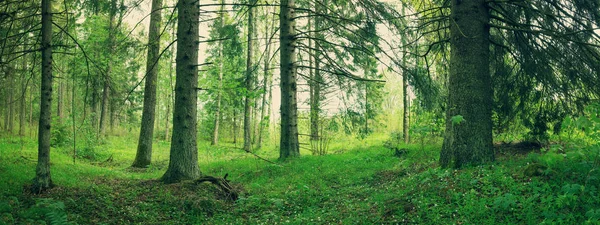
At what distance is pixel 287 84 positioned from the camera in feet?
42.0

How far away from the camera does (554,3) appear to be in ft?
23.1

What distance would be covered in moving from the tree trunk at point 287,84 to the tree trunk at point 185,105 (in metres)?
4.10

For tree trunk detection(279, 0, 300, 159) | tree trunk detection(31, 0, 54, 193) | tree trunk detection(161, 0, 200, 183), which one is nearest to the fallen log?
tree trunk detection(161, 0, 200, 183)

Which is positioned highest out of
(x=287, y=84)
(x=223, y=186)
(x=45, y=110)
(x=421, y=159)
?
(x=287, y=84)

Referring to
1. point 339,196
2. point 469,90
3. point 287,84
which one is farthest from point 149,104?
point 469,90

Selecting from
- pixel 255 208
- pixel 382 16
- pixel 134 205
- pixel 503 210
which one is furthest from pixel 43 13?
pixel 503 210

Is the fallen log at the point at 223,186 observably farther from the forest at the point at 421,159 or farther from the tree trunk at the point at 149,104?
the tree trunk at the point at 149,104

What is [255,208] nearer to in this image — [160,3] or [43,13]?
[43,13]

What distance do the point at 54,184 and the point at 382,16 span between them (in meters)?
8.49

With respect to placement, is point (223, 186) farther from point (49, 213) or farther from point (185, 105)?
point (49, 213)

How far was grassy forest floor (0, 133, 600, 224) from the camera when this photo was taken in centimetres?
486

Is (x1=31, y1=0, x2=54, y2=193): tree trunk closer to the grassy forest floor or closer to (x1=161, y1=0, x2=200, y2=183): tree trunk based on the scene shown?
the grassy forest floor

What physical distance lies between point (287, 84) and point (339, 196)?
554cm

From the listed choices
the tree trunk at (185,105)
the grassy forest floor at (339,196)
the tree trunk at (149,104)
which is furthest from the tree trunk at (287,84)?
the tree trunk at (149,104)
